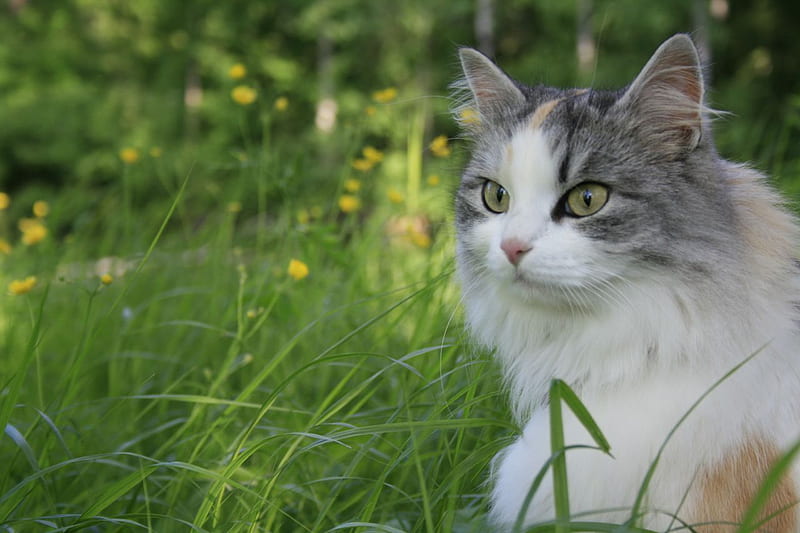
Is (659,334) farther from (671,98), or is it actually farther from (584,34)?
(584,34)

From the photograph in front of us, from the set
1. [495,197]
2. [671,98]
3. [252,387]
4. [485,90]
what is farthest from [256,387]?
[671,98]

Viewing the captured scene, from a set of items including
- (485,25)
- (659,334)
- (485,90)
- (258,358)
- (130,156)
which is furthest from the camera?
(485,25)

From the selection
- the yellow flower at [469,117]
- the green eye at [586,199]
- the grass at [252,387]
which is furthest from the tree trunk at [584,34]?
the green eye at [586,199]

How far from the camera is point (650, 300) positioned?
1488 mm

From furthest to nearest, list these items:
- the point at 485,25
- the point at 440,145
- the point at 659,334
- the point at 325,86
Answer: the point at 325,86 → the point at 485,25 → the point at 440,145 → the point at 659,334

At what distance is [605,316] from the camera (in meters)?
1.51

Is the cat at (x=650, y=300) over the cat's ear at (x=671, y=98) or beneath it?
beneath

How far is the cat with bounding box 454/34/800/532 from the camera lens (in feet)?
4.46

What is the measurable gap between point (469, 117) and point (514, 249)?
1.97 feet

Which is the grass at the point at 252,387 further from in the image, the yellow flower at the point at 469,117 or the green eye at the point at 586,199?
the green eye at the point at 586,199

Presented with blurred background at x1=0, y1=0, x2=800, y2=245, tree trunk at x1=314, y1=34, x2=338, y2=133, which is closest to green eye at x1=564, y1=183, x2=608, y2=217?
blurred background at x1=0, y1=0, x2=800, y2=245

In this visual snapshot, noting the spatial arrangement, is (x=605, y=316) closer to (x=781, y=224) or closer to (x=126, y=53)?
(x=781, y=224)

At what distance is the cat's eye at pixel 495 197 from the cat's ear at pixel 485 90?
0.19 metres

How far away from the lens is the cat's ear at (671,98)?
153 centimetres
